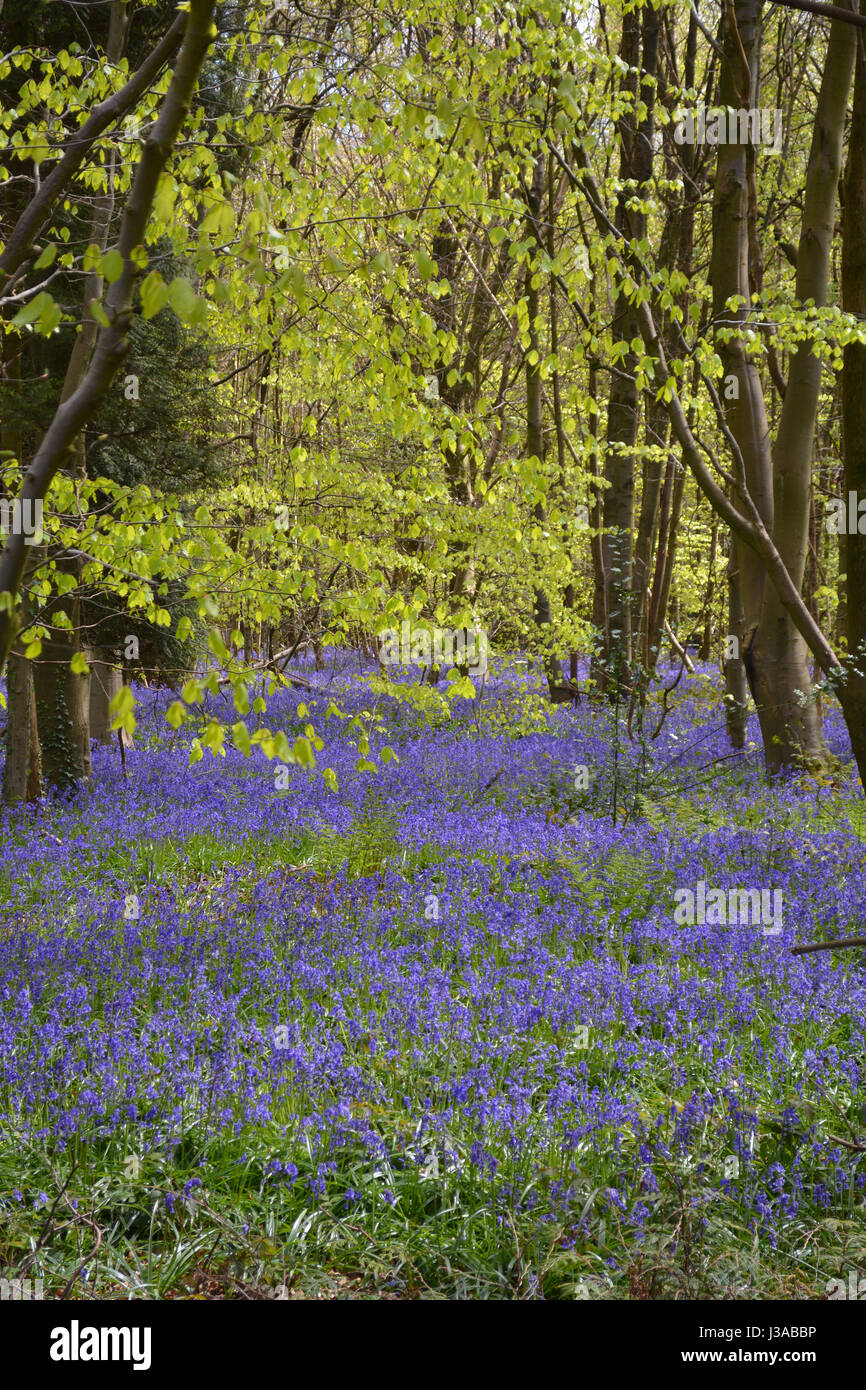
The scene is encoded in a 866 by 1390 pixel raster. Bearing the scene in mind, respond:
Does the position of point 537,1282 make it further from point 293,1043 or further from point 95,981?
point 95,981

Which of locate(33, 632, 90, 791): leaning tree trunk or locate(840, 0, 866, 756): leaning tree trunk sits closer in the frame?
locate(840, 0, 866, 756): leaning tree trunk

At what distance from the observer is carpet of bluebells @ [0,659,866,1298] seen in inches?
115

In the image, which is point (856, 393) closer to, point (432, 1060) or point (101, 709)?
point (432, 1060)

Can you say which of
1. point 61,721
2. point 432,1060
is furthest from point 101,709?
point 432,1060

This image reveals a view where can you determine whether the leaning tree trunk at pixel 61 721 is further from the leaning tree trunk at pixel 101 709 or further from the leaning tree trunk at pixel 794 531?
the leaning tree trunk at pixel 794 531

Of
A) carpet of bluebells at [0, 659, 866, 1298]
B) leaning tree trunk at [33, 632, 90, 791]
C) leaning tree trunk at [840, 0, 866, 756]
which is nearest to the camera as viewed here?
carpet of bluebells at [0, 659, 866, 1298]

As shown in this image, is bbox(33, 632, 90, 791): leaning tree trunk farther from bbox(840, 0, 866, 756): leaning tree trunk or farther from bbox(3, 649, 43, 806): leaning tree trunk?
bbox(840, 0, 866, 756): leaning tree trunk

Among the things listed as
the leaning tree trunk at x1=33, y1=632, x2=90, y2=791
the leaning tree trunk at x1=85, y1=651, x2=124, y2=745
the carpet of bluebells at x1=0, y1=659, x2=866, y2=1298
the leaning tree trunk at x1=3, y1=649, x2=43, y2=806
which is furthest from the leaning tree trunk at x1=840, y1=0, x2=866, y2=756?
the leaning tree trunk at x1=85, y1=651, x2=124, y2=745

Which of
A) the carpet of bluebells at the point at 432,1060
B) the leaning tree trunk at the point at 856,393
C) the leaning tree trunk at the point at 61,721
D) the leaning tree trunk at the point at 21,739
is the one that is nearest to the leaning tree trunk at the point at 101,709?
the leaning tree trunk at the point at 61,721

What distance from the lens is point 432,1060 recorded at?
396 centimetres

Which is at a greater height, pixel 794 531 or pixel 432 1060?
pixel 794 531
